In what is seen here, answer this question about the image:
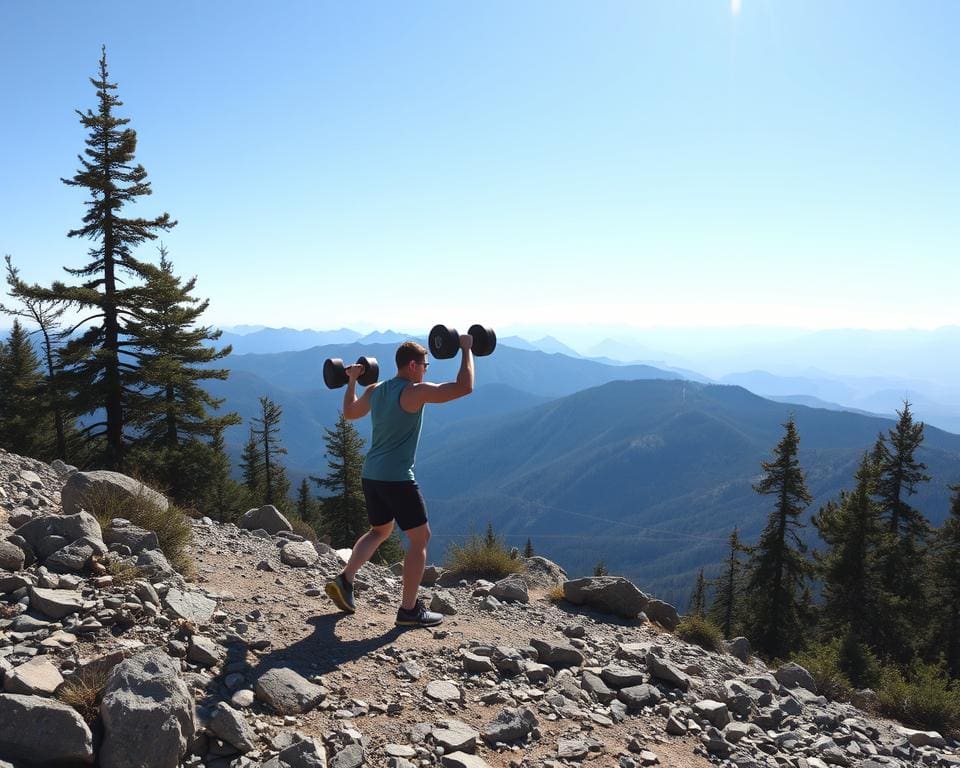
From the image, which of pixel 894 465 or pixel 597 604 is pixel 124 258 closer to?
pixel 597 604

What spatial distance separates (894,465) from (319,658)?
3343 centimetres

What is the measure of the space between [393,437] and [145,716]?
11.1 feet

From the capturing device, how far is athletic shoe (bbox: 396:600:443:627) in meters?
7.18

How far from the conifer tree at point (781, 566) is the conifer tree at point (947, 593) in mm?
5378

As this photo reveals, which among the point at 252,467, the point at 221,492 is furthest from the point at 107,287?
the point at 252,467

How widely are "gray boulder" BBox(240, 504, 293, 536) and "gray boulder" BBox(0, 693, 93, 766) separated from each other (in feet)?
27.9

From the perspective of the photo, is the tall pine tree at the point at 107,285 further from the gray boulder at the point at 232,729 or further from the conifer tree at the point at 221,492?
the gray boulder at the point at 232,729

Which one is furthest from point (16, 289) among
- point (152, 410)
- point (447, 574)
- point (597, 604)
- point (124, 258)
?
point (597, 604)

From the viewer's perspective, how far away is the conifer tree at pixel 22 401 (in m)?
21.9

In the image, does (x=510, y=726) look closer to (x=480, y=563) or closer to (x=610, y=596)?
(x=610, y=596)

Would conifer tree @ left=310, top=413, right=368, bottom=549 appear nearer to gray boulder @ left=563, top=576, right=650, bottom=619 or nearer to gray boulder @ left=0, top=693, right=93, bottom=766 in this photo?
gray boulder @ left=563, top=576, right=650, bottom=619

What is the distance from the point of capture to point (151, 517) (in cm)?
792

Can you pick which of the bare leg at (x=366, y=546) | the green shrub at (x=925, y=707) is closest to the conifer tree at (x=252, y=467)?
the bare leg at (x=366, y=546)

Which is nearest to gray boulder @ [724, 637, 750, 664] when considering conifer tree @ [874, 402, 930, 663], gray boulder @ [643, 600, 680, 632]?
gray boulder @ [643, 600, 680, 632]
